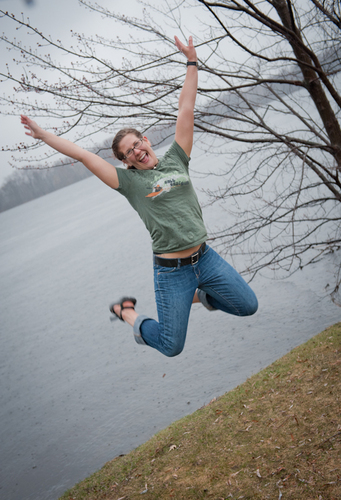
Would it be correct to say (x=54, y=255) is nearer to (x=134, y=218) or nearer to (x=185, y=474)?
(x=134, y=218)

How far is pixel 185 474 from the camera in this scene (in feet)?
15.3

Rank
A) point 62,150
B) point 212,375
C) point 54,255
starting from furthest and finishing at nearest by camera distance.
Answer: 1. point 54,255
2. point 212,375
3. point 62,150

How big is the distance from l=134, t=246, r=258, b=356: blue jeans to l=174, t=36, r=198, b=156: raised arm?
84 cm

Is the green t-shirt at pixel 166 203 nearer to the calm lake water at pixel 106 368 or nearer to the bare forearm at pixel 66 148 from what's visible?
the bare forearm at pixel 66 148

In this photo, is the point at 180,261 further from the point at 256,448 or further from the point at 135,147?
the point at 256,448

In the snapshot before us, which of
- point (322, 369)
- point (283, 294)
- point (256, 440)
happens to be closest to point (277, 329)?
point (283, 294)

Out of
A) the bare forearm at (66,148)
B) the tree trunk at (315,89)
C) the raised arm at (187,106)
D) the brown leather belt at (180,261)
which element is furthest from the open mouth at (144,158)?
the tree trunk at (315,89)

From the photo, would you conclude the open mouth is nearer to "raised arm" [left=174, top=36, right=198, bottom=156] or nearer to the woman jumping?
the woman jumping

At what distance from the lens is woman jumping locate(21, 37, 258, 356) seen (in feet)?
9.47

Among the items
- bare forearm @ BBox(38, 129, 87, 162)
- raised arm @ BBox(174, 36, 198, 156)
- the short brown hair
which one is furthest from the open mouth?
bare forearm @ BBox(38, 129, 87, 162)

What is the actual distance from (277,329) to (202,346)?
7.02 feet

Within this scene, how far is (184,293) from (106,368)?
33.2ft

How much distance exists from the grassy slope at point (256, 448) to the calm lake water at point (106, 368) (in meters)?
2.60

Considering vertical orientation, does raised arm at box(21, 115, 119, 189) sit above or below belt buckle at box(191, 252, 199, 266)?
above
